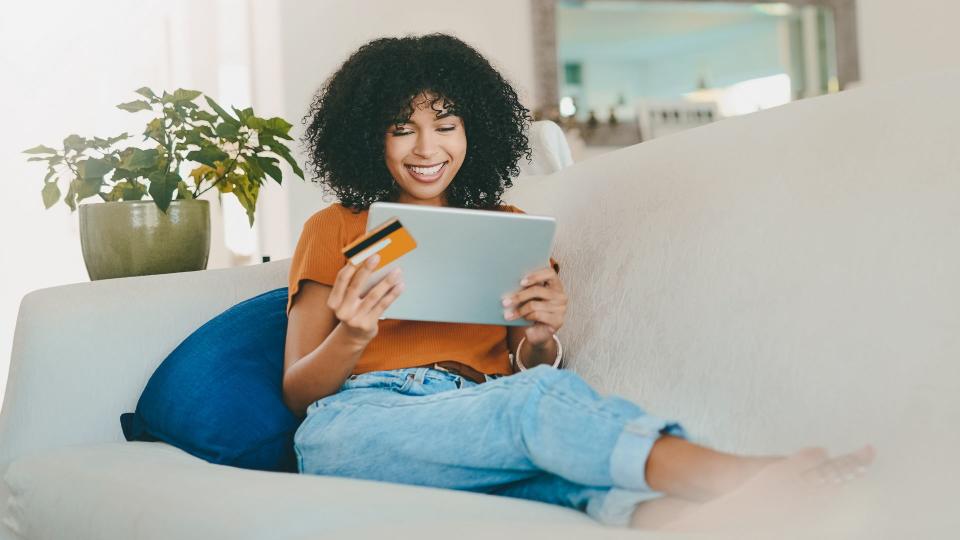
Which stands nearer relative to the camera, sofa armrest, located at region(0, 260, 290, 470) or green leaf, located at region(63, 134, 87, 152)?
sofa armrest, located at region(0, 260, 290, 470)

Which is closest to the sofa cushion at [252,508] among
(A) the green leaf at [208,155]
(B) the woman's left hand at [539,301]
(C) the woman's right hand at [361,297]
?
(C) the woman's right hand at [361,297]

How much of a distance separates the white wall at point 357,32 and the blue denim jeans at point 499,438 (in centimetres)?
315

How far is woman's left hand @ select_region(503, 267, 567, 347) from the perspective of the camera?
1249 millimetres

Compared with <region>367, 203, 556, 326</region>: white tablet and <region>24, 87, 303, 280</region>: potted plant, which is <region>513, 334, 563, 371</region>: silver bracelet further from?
<region>24, 87, 303, 280</region>: potted plant

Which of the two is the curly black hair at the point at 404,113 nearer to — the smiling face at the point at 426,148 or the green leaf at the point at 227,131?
the smiling face at the point at 426,148

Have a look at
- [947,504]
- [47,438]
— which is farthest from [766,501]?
[47,438]

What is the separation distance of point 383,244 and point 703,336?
1.28 ft

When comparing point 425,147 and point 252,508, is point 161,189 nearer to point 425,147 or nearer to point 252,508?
point 425,147

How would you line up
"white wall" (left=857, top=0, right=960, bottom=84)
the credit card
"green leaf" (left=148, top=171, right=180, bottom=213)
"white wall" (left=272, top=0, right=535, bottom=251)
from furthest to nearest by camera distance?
"white wall" (left=857, top=0, right=960, bottom=84) → "white wall" (left=272, top=0, right=535, bottom=251) → "green leaf" (left=148, top=171, right=180, bottom=213) → the credit card

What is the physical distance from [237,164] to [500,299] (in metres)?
0.90

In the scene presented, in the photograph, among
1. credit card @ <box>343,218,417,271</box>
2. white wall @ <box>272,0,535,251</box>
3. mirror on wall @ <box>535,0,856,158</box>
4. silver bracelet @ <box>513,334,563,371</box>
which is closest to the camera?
credit card @ <box>343,218,417,271</box>

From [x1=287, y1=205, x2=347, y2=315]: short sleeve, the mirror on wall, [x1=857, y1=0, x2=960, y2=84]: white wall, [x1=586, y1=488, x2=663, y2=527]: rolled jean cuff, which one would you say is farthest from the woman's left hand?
[x1=857, y1=0, x2=960, y2=84]: white wall

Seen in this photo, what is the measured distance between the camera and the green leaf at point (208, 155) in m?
1.87

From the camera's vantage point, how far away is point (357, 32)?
183 inches
